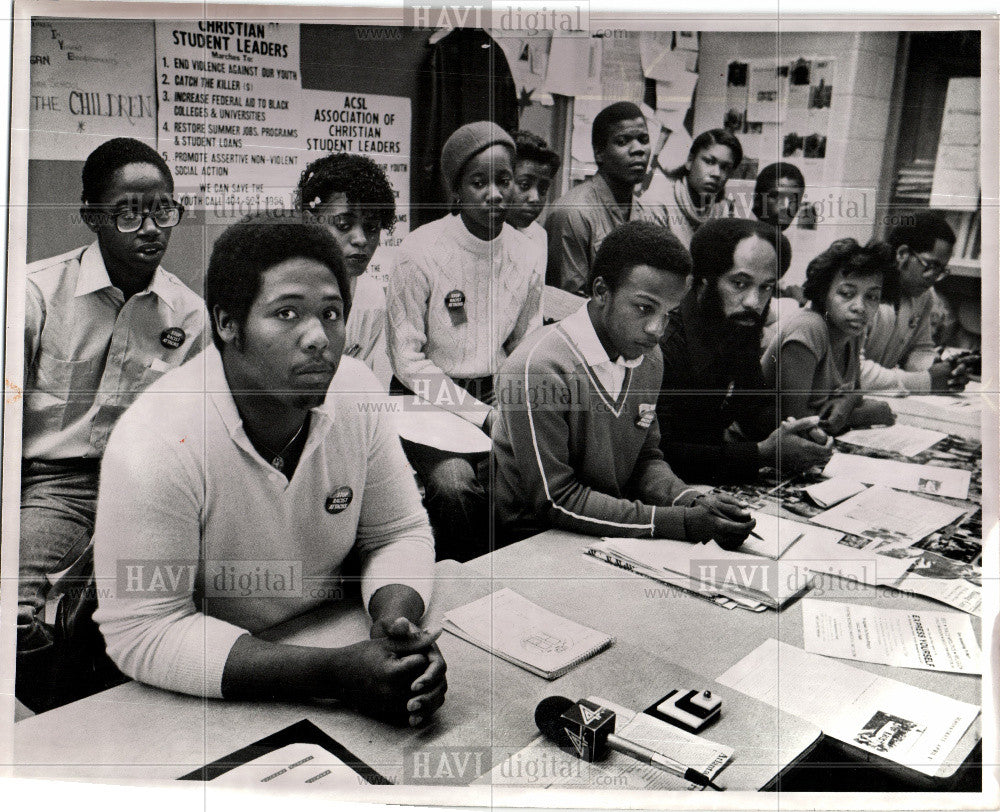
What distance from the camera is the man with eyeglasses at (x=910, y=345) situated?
1.84 m

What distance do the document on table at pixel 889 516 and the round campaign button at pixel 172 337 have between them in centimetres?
147

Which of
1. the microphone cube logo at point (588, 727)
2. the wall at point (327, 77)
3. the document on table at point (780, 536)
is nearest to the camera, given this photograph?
the microphone cube logo at point (588, 727)

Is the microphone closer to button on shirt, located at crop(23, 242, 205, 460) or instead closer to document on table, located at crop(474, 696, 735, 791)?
document on table, located at crop(474, 696, 735, 791)

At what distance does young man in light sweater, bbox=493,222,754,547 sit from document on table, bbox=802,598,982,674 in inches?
10.3

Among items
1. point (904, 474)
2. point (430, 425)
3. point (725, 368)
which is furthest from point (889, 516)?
point (430, 425)

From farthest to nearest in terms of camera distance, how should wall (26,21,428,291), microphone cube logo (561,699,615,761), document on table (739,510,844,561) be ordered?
document on table (739,510,844,561), wall (26,21,428,291), microphone cube logo (561,699,615,761)

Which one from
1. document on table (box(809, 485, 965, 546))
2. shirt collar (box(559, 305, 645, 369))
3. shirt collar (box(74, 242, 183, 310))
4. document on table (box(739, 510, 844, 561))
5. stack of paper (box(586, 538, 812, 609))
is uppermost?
shirt collar (box(74, 242, 183, 310))

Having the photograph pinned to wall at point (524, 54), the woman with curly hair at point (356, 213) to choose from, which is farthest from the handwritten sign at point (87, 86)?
the photograph pinned to wall at point (524, 54)

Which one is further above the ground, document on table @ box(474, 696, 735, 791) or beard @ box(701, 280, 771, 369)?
beard @ box(701, 280, 771, 369)

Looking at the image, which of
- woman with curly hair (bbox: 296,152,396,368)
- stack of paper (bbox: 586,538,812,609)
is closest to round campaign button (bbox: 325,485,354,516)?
woman with curly hair (bbox: 296,152,396,368)

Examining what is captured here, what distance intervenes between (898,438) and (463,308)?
1048 mm

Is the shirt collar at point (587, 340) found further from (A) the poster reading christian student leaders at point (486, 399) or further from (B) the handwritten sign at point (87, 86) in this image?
(B) the handwritten sign at point (87, 86)

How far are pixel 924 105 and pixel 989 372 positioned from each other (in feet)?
2.03

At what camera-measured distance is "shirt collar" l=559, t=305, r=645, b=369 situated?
5.98 ft
